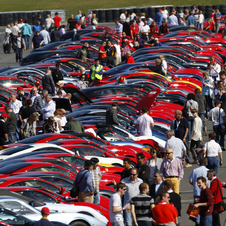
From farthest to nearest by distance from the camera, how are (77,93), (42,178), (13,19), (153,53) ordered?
(13,19)
(153,53)
(77,93)
(42,178)

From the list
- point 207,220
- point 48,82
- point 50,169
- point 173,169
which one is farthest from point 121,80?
point 207,220

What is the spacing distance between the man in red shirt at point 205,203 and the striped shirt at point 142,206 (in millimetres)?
843

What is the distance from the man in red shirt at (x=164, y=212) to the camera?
26.1ft

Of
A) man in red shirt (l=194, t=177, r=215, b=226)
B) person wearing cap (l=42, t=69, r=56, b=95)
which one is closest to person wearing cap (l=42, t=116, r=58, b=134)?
person wearing cap (l=42, t=69, r=56, b=95)

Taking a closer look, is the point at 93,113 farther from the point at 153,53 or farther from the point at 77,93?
the point at 153,53

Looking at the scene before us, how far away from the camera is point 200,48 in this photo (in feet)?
89.1

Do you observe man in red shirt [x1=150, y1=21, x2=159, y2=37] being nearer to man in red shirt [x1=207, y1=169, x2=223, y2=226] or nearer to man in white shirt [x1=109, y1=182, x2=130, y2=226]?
man in red shirt [x1=207, y1=169, x2=223, y2=226]

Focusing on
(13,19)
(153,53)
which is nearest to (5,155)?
(153,53)

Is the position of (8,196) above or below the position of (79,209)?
above

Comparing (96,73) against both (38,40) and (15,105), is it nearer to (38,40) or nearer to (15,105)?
(15,105)

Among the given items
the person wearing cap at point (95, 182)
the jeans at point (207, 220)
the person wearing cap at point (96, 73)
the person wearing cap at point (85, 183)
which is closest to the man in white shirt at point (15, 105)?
the person wearing cap at point (96, 73)

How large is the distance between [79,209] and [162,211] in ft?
5.82

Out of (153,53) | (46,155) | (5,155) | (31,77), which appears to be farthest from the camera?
(153,53)

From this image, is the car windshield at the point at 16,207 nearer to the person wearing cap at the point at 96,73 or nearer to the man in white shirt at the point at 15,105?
the man in white shirt at the point at 15,105
